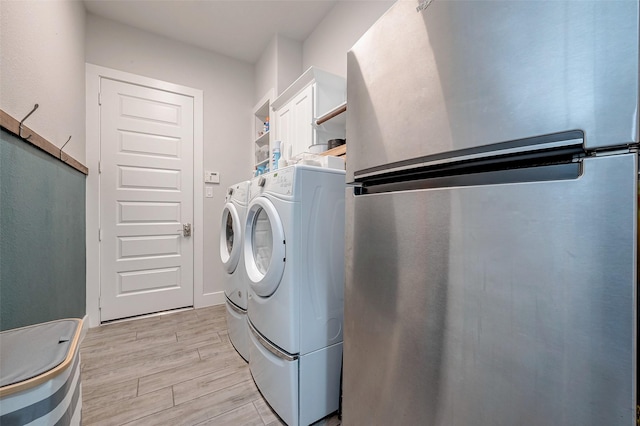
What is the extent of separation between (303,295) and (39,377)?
0.79 metres

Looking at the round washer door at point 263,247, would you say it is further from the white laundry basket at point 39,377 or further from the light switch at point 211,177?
the light switch at point 211,177

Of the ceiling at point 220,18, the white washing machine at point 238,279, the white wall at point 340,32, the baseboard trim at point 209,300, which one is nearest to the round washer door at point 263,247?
the white washing machine at point 238,279

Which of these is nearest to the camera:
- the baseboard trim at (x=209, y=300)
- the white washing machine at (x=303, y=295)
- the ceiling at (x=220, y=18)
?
the white washing machine at (x=303, y=295)

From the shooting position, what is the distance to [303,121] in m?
2.07

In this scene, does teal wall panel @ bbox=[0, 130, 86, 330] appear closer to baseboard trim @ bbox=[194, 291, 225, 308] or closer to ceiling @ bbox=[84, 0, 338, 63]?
baseboard trim @ bbox=[194, 291, 225, 308]

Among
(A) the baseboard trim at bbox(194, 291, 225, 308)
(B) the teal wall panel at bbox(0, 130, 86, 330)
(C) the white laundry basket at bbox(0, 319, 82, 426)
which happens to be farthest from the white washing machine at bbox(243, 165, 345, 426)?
(A) the baseboard trim at bbox(194, 291, 225, 308)

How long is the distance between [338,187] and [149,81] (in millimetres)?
2485

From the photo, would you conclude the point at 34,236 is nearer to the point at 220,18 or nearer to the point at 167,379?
the point at 167,379

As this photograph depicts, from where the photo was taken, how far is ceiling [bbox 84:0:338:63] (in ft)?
7.06

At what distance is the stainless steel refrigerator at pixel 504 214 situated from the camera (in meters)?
0.39

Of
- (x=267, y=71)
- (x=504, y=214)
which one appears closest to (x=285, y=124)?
(x=267, y=71)

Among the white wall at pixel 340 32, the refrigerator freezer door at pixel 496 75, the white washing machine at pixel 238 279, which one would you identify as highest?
the white wall at pixel 340 32

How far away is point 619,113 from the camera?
0.38m

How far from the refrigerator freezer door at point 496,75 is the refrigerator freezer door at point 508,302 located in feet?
0.32
